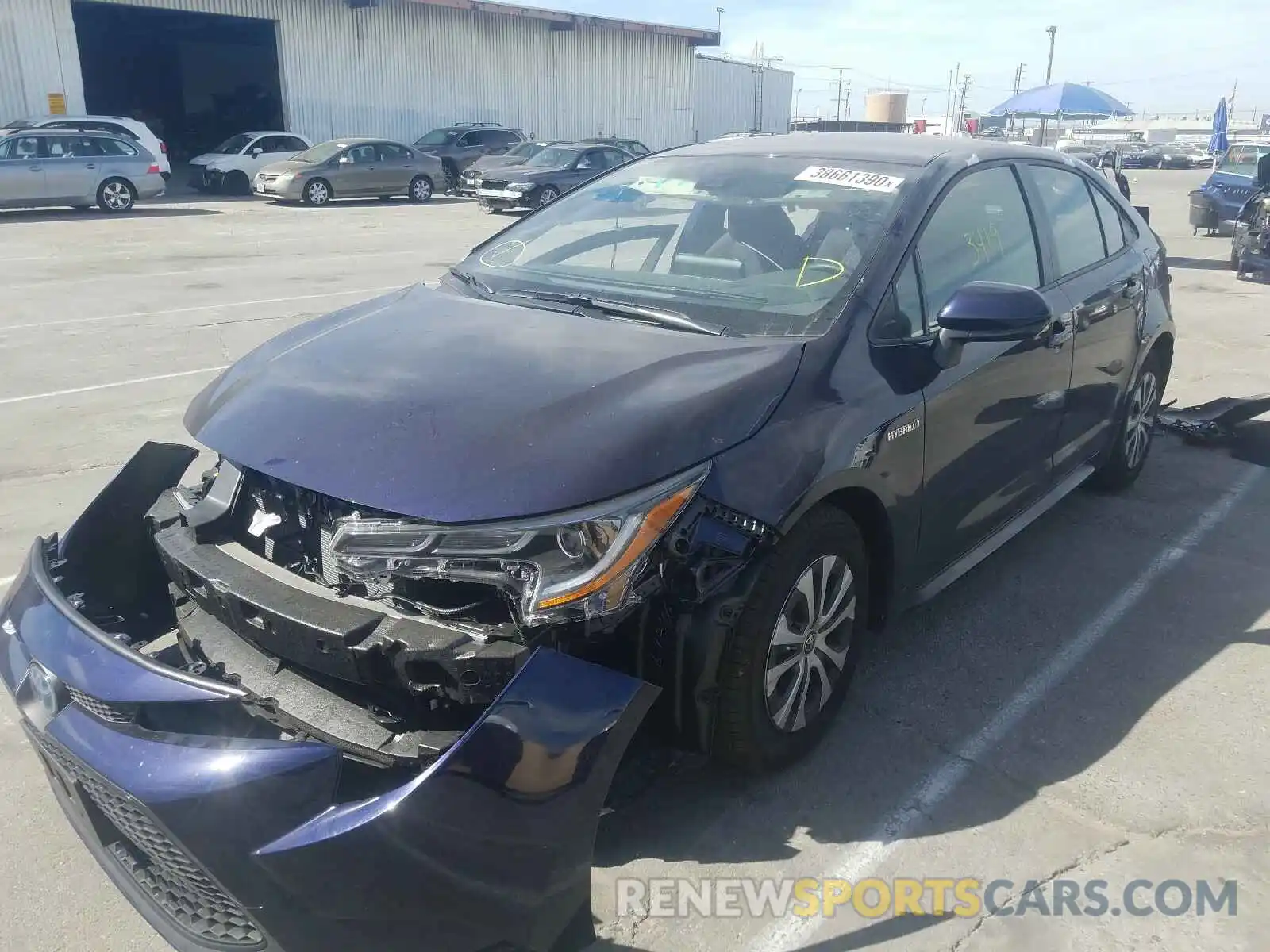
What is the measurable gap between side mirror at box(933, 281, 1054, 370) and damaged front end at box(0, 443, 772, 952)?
104 centimetres

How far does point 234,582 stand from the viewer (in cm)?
254

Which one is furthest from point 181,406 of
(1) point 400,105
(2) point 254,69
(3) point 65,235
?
(2) point 254,69

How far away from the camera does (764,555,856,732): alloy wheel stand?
9.30 ft

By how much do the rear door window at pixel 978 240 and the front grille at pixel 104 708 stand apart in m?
2.50

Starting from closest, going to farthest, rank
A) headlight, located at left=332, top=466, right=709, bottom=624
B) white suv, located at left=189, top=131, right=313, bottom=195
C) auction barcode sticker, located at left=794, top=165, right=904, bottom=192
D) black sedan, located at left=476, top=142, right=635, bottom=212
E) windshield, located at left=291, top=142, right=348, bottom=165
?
headlight, located at left=332, top=466, right=709, bottom=624, auction barcode sticker, located at left=794, top=165, right=904, bottom=192, black sedan, located at left=476, top=142, right=635, bottom=212, windshield, located at left=291, top=142, right=348, bottom=165, white suv, located at left=189, top=131, right=313, bottom=195

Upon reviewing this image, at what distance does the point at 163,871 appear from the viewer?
2.28 meters

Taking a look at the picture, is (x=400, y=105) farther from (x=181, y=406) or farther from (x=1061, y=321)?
(x=1061, y=321)

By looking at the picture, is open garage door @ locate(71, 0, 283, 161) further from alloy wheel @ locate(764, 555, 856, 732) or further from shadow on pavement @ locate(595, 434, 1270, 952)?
alloy wheel @ locate(764, 555, 856, 732)

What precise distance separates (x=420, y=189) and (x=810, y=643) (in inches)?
974

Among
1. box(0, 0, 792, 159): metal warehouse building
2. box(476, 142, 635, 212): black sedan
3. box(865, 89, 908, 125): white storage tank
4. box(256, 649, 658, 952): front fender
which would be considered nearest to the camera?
box(256, 649, 658, 952): front fender

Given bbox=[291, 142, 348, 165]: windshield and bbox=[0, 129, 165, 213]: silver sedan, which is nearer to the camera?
bbox=[0, 129, 165, 213]: silver sedan

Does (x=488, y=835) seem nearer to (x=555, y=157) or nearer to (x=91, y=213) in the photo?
(x=91, y=213)

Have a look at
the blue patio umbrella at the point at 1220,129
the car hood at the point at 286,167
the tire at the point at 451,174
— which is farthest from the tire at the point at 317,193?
the blue patio umbrella at the point at 1220,129

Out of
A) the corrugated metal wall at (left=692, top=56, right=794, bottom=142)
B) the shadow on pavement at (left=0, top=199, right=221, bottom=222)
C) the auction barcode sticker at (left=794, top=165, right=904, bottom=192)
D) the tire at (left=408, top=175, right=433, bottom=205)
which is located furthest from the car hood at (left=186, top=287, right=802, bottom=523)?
the corrugated metal wall at (left=692, top=56, right=794, bottom=142)
